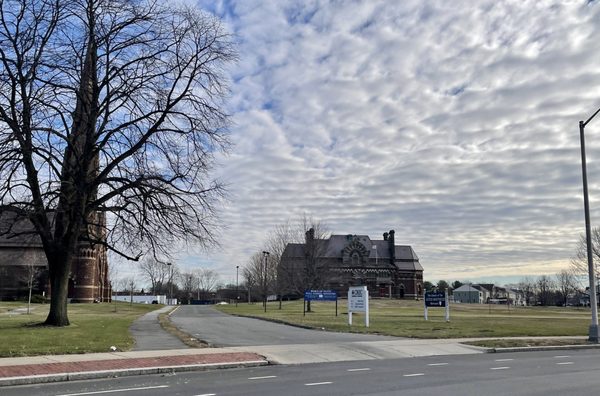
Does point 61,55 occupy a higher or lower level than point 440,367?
higher

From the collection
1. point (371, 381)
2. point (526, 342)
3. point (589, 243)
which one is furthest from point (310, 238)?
point (371, 381)

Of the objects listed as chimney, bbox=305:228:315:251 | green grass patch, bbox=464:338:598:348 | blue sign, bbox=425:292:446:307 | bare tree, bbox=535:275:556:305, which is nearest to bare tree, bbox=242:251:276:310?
chimney, bbox=305:228:315:251

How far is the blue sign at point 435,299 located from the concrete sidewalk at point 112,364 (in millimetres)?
24825

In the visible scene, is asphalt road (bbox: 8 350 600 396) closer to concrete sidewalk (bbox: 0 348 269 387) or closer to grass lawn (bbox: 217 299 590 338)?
concrete sidewalk (bbox: 0 348 269 387)

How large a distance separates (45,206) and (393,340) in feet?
50.5

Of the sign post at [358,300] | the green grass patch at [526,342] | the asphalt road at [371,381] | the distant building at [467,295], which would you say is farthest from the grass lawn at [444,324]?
the distant building at [467,295]

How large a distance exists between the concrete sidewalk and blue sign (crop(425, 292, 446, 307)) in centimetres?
2483

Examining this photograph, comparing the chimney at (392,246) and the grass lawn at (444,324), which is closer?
the grass lawn at (444,324)

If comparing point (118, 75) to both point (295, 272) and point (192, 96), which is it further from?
point (295, 272)

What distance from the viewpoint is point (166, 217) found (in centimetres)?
2533

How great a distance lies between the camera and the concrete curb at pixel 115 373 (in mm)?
11922

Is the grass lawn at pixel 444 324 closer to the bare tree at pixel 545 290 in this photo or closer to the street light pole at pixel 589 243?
the street light pole at pixel 589 243

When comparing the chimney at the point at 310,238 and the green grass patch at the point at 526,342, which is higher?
the chimney at the point at 310,238

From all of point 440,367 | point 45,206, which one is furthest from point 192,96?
point 440,367
